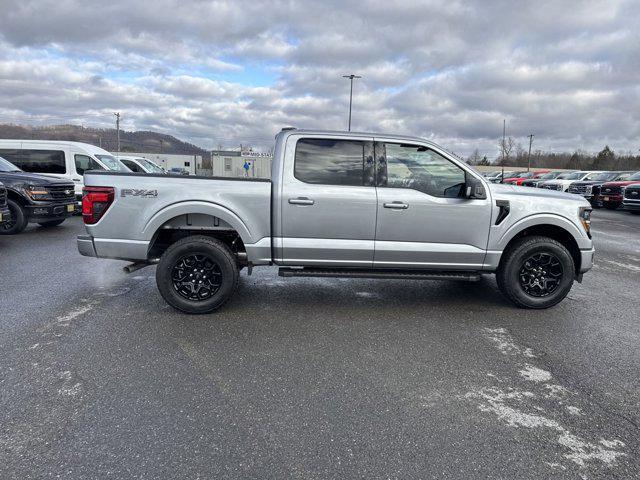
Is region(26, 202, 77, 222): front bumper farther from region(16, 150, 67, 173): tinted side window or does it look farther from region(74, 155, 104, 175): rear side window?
region(16, 150, 67, 173): tinted side window

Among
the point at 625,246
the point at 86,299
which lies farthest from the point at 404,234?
the point at 625,246

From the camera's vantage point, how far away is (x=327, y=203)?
4.69 metres

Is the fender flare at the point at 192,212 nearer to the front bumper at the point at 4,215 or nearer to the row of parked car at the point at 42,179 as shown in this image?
the row of parked car at the point at 42,179

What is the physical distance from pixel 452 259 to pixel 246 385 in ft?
9.15

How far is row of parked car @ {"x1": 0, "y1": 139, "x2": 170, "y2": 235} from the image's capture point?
9.77m

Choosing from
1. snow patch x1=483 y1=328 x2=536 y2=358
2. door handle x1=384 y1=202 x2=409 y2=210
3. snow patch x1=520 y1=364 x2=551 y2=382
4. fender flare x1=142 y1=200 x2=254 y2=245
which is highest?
door handle x1=384 y1=202 x2=409 y2=210

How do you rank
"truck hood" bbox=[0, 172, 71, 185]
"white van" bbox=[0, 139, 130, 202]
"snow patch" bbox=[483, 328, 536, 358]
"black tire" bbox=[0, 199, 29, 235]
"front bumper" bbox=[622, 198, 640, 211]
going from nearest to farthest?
"snow patch" bbox=[483, 328, 536, 358], "black tire" bbox=[0, 199, 29, 235], "truck hood" bbox=[0, 172, 71, 185], "white van" bbox=[0, 139, 130, 202], "front bumper" bbox=[622, 198, 640, 211]

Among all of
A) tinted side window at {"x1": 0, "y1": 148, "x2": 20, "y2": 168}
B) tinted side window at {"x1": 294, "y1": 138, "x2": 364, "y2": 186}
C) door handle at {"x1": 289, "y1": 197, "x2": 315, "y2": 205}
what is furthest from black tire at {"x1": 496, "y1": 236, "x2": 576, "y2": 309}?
tinted side window at {"x1": 0, "y1": 148, "x2": 20, "y2": 168}

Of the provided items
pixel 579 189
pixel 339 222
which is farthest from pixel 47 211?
pixel 579 189

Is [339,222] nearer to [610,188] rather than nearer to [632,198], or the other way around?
[632,198]

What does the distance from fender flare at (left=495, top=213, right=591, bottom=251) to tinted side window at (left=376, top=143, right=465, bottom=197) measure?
760mm

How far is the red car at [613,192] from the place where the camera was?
19.7 m

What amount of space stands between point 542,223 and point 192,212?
3.92 metres

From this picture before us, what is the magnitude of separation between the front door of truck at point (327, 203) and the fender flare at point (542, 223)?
1.53m
